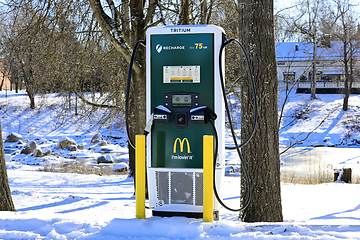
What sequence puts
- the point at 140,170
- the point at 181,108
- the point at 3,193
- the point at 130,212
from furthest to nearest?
the point at 130,212
the point at 3,193
the point at 181,108
the point at 140,170

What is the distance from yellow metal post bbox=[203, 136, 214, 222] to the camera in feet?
8.70

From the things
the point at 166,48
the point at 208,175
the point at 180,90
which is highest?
the point at 166,48

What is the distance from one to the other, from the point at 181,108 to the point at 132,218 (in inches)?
39.2

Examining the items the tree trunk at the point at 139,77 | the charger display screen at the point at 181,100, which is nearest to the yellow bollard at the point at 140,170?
the charger display screen at the point at 181,100

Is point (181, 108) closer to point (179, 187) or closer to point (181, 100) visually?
point (181, 100)

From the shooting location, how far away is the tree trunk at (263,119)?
3.46 meters

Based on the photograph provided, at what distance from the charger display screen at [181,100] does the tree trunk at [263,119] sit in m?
0.88

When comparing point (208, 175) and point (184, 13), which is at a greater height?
point (184, 13)

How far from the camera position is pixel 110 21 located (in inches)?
226

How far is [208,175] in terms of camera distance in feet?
8.78

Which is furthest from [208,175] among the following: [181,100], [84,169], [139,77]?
[84,169]

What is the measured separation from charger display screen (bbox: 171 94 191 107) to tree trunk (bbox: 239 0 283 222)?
0.88 meters

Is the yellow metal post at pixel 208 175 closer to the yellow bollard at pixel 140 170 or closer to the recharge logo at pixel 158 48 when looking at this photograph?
the yellow bollard at pixel 140 170

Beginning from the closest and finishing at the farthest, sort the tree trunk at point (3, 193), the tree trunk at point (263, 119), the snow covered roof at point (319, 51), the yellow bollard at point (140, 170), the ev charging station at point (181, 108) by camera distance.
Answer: the yellow bollard at point (140, 170) → the ev charging station at point (181, 108) → the tree trunk at point (263, 119) → the tree trunk at point (3, 193) → the snow covered roof at point (319, 51)
